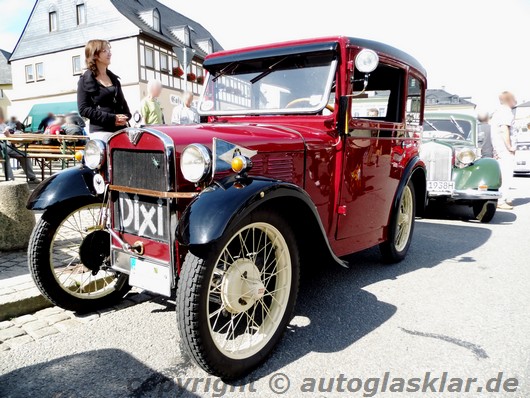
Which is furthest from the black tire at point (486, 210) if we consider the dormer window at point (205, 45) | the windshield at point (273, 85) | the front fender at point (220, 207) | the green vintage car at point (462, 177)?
the dormer window at point (205, 45)

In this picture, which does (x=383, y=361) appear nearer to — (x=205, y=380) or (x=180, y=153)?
(x=205, y=380)

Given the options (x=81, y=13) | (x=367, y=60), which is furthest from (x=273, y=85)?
(x=81, y=13)

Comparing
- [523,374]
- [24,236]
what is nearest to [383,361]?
[523,374]

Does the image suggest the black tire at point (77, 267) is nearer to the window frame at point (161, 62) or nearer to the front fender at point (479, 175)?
the front fender at point (479, 175)

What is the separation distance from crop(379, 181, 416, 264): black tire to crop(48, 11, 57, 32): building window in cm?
2908

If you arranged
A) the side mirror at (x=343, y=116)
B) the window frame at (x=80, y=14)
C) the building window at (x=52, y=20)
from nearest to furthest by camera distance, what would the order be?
the side mirror at (x=343, y=116)
the window frame at (x=80, y=14)
the building window at (x=52, y=20)

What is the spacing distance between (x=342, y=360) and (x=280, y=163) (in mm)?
1215

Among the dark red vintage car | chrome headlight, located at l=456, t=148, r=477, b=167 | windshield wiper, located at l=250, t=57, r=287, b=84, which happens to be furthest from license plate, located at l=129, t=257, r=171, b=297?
chrome headlight, located at l=456, t=148, r=477, b=167

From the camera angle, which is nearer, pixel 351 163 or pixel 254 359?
pixel 254 359

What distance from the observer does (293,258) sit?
7.81 ft

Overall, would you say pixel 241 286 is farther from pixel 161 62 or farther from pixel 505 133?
pixel 161 62

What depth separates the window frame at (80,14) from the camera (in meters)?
25.2

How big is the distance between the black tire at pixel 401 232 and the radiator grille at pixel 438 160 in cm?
241

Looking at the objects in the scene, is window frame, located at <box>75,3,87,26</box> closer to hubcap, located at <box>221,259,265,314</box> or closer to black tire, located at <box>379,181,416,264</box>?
black tire, located at <box>379,181,416,264</box>
